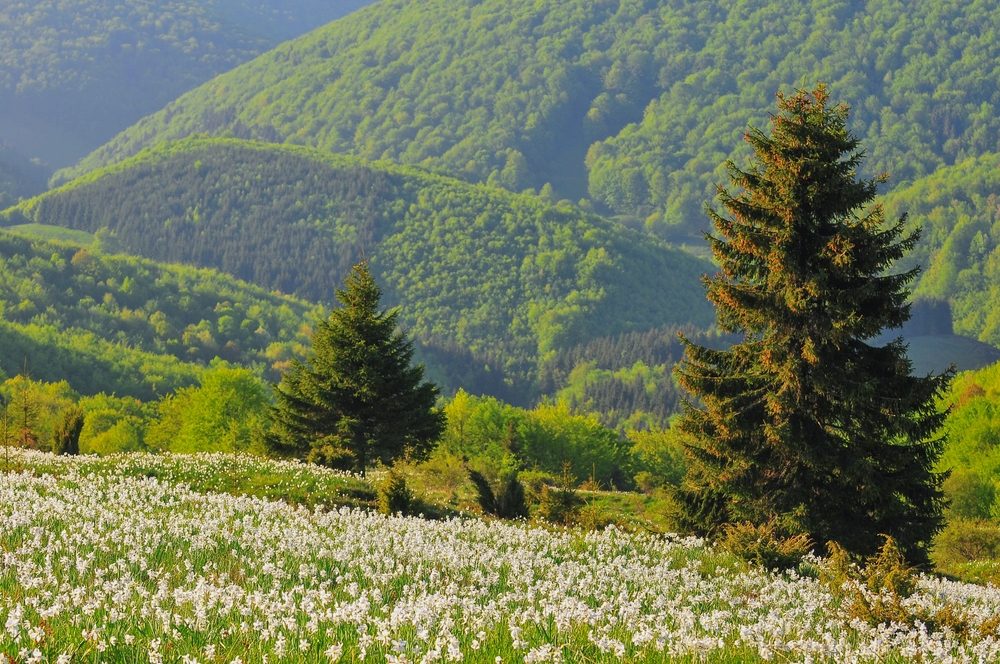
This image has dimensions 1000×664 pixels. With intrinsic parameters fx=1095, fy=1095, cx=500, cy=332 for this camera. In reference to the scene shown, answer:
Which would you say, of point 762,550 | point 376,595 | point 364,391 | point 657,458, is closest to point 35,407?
point 364,391

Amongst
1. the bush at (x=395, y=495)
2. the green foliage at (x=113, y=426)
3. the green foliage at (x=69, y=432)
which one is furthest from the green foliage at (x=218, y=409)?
the bush at (x=395, y=495)

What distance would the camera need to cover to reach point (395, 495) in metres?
24.5

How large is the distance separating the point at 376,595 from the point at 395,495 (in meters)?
15.1

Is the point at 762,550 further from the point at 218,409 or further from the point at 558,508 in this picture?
the point at 218,409

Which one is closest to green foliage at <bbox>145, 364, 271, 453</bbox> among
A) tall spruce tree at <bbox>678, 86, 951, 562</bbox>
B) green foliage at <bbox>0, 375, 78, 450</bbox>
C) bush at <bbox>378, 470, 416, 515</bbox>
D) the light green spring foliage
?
green foliage at <bbox>0, 375, 78, 450</bbox>

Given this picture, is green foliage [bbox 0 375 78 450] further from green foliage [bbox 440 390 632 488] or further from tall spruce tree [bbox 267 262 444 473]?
green foliage [bbox 440 390 632 488]

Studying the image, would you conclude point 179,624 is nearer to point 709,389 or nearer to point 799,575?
point 799,575

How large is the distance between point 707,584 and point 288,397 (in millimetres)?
35223

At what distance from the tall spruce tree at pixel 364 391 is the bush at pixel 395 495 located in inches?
706

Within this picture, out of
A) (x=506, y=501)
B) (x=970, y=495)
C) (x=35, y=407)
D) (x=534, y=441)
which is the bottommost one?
(x=35, y=407)

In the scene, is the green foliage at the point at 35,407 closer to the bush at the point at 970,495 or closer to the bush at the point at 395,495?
the bush at the point at 395,495

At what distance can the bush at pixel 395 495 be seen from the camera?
79.7 feet

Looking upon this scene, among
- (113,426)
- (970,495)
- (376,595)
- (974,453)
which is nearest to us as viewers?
(376,595)

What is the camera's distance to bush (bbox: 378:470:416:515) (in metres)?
24.3
